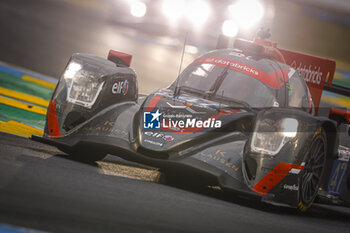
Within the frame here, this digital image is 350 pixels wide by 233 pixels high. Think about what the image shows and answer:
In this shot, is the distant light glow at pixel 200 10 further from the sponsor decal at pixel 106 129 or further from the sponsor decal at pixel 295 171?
the sponsor decal at pixel 295 171

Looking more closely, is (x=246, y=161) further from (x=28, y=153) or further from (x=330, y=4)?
(x=330, y=4)

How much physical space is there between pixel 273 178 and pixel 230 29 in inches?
171

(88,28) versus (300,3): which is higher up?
(300,3)

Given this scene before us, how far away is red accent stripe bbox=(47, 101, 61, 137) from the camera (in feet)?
23.2

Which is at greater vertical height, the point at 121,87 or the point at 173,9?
the point at 173,9

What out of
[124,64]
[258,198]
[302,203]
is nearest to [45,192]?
[258,198]

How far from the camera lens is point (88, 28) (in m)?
26.7

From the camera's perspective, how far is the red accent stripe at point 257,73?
308 inches

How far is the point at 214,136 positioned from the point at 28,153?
1.71 meters

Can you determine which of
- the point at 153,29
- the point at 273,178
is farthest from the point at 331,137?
the point at 153,29

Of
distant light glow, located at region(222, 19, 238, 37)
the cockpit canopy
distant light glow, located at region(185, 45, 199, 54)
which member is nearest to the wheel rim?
the cockpit canopy

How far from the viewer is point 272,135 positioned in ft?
21.3

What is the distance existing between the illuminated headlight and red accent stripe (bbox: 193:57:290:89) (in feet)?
4.86

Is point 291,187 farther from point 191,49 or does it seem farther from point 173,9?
point 173,9
